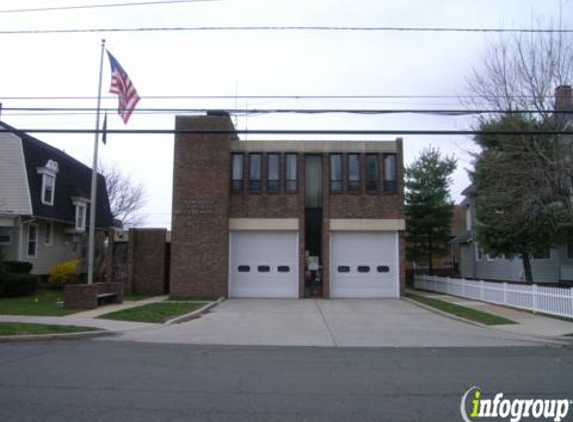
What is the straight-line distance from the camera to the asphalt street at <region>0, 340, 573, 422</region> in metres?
6.82

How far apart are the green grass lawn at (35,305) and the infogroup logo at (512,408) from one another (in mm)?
14235

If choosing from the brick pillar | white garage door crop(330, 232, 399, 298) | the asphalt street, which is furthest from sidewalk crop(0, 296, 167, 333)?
white garage door crop(330, 232, 399, 298)

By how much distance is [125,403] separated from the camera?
7.19m

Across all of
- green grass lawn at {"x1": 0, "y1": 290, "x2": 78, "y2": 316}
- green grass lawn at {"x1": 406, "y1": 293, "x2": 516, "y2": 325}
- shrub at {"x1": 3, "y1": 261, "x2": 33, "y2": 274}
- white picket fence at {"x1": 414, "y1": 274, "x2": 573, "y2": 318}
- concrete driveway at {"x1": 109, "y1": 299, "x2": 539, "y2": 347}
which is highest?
shrub at {"x1": 3, "y1": 261, "x2": 33, "y2": 274}

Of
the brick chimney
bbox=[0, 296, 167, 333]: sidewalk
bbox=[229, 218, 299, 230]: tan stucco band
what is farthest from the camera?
bbox=[229, 218, 299, 230]: tan stucco band

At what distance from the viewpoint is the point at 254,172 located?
2811 centimetres

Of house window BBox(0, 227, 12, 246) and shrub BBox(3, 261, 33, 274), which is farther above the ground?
house window BBox(0, 227, 12, 246)

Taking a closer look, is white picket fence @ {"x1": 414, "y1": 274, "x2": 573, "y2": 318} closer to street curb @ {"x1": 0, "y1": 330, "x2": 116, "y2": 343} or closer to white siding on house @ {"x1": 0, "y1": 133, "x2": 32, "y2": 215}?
street curb @ {"x1": 0, "y1": 330, "x2": 116, "y2": 343}

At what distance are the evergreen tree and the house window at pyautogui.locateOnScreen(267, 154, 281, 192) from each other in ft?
40.7

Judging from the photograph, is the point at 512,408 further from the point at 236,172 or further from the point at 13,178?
the point at 13,178

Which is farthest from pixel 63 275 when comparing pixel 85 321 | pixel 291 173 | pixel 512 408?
pixel 512 408

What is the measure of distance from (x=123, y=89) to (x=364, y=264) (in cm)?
1449

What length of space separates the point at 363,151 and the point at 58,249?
1862 centimetres

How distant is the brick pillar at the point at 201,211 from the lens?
26.6 metres
